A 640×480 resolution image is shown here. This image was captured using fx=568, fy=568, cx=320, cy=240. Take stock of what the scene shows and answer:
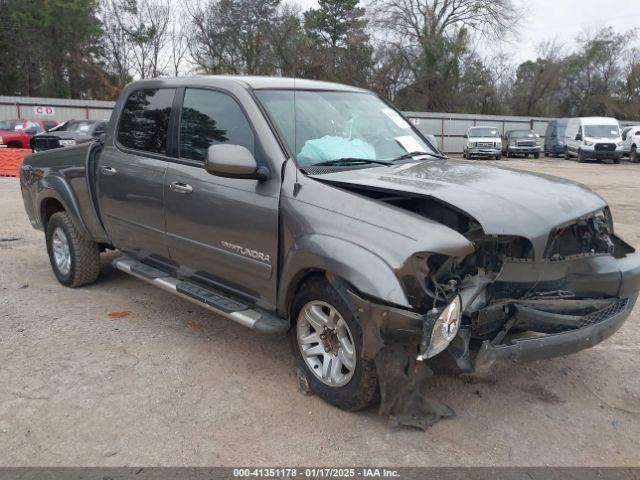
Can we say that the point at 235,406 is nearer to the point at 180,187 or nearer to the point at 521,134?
the point at 180,187

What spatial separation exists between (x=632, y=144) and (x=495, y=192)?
28170 millimetres

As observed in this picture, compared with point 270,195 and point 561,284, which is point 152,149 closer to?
point 270,195

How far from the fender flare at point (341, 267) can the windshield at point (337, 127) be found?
0.65 meters

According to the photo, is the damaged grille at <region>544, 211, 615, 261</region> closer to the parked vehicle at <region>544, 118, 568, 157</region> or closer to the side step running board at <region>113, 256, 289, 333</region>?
the side step running board at <region>113, 256, 289, 333</region>

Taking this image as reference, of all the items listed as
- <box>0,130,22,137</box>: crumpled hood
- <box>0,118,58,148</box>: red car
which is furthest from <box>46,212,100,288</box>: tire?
<box>0,130,22,137</box>: crumpled hood

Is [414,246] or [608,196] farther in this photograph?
[608,196]

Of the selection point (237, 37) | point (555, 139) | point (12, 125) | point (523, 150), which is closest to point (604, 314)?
point (12, 125)

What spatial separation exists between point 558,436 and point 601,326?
64 centimetres

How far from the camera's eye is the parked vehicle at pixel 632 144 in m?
26.9

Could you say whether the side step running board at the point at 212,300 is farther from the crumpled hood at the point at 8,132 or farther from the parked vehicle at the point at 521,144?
the parked vehicle at the point at 521,144

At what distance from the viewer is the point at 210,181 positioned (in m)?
3.78

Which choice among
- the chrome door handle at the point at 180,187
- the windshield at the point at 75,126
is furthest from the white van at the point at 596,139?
the chrome door handle at the point at 180,187

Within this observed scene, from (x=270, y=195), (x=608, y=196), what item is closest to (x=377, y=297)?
(x=270, y=195)

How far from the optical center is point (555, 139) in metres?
30.5
